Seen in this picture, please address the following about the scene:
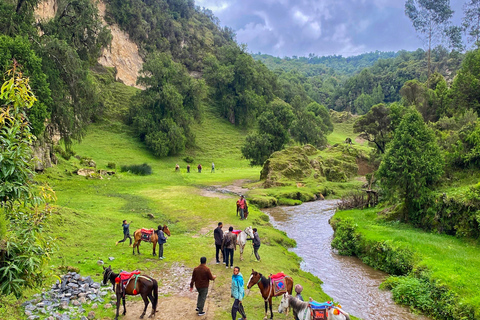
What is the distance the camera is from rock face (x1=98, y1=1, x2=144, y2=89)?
89625 mm

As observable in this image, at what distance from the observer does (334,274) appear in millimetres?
18688

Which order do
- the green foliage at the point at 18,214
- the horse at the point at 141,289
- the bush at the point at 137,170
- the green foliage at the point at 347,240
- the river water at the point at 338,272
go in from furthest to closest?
the bush at the point at 137,170 → the green foliage at the point at 347,240 → the river water at the point at 338,272 → the horse at the point at 141,289 → the green foliage at the point at 18,214

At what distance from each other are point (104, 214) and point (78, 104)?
16346mm

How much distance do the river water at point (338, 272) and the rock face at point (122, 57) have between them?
76.4 meters

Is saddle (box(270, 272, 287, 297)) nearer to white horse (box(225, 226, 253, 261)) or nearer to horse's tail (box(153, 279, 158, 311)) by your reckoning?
horse's tail (box(153, 279, 158, 311))

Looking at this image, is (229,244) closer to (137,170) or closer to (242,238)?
(242,238)

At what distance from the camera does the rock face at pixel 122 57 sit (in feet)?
294

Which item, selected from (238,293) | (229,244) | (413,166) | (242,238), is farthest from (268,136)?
(238,293)

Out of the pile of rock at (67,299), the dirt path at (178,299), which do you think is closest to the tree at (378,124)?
the dirt path at (178,299)

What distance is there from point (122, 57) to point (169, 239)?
290ft

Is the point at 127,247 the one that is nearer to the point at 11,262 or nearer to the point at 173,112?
the point at 11,262

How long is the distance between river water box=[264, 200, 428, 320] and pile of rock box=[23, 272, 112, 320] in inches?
423

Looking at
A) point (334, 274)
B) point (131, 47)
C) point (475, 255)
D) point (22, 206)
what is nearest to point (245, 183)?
point (334, 274)

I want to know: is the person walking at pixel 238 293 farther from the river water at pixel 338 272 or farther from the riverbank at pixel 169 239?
the river water at pixel 338 272
